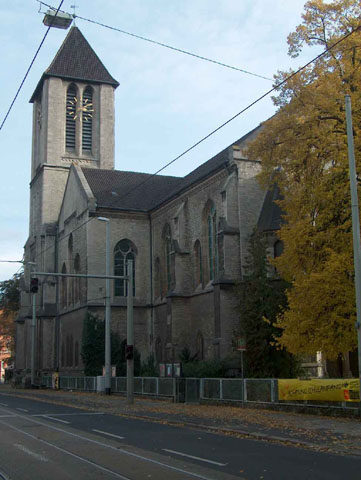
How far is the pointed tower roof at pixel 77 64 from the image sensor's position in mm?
52312

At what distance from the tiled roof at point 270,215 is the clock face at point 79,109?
2408 cm

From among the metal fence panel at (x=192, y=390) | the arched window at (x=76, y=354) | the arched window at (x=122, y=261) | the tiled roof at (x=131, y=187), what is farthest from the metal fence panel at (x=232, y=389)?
the arched window at (x=76, y=354)

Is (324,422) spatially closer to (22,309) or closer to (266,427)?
(266,427)

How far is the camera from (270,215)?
32344 millimetres

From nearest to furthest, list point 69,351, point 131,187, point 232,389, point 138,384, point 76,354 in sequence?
point 232,389
point 138,384
point 76,354
point 69,351
point 131,187

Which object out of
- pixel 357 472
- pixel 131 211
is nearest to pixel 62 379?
pixel 131 211

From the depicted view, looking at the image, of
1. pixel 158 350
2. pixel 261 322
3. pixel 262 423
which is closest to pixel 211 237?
pixel 158 350

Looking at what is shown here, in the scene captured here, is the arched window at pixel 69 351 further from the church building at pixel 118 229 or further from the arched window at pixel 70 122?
the arched window at pixel 70 122

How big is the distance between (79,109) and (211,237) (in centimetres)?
2210

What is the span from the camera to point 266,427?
1593 cm

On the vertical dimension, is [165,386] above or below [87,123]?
below

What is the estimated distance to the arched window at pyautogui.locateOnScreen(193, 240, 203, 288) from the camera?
→ 121 feet

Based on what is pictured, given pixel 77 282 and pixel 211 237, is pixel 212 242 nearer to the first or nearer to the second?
pixel 211 237

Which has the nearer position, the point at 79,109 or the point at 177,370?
the point at 177,370
